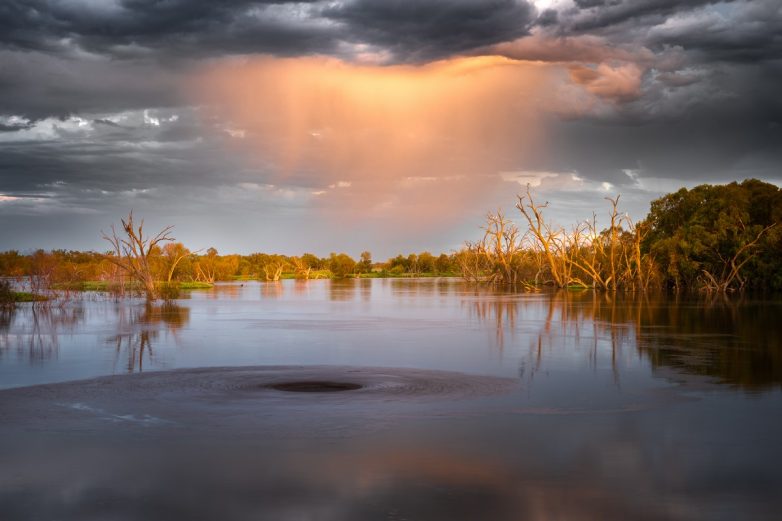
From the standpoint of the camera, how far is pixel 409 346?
20.1 metres

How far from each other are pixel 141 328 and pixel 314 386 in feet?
47.2

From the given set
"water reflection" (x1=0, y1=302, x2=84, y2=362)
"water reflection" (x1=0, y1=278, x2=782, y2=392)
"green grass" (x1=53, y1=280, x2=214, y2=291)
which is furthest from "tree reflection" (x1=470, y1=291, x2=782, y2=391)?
"green grass" (x1=53, y1=280, x2=214, y2=291)

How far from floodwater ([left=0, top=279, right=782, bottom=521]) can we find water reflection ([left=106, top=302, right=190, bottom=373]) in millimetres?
234

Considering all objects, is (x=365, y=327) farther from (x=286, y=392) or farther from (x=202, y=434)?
(x=202, y=434)

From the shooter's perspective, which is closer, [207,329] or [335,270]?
[207,329]

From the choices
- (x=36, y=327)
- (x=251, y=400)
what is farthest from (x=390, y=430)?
(x=36, y=327)

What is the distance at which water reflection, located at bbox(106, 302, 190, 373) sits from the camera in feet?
57.6

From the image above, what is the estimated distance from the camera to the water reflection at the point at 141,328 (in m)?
17.5

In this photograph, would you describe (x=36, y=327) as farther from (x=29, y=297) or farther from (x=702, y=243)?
(x=702, y=243)

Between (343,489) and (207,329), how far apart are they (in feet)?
62.8

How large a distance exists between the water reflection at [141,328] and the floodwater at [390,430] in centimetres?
23

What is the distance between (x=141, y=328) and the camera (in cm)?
2567

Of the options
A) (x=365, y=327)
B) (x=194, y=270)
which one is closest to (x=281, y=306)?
(x=365, y=327)

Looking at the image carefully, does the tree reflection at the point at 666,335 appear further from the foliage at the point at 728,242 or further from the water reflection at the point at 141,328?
the foliage at the point at 728,242
